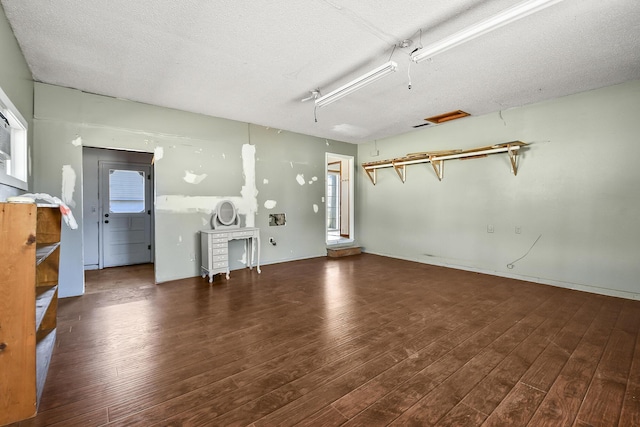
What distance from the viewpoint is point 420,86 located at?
11.4 ft

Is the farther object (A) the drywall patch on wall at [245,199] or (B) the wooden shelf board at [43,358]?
(A) the drywall patch on wall at [245,199]

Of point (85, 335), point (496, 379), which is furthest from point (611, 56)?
point (85, 335)

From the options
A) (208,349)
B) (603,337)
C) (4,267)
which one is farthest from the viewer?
(603,337)

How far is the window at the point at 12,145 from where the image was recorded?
7.38 ft

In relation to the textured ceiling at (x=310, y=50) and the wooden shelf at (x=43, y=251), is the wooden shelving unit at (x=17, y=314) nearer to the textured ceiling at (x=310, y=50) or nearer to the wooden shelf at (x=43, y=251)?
the wooden shelf at (x=43, y=251)

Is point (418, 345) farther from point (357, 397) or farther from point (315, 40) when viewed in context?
point (315, 40)

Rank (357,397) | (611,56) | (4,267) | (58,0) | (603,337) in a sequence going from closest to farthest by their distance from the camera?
(4,267) < (357,397) < (58,0) < (603,337) < (611,56)

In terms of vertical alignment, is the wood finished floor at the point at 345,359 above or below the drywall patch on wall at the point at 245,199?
below

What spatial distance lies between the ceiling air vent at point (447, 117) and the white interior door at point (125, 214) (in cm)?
566

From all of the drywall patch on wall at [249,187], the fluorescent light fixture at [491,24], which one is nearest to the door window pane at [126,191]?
the drywall patch on wall at [249,187]

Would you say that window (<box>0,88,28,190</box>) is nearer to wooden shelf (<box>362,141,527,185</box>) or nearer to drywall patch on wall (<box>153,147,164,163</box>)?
drywall patch on wall (<box>153,147,164,163</box>)

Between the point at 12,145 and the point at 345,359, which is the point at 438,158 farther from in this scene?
the point at 12,145

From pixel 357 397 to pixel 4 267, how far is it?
2.10 meters

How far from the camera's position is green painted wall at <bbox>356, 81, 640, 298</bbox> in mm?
3455
